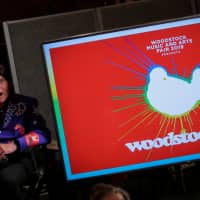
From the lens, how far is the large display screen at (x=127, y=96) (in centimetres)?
195

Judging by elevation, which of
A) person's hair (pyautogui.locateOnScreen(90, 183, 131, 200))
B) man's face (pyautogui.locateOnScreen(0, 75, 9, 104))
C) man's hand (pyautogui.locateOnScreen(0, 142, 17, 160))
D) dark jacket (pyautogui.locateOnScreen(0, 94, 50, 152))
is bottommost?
person's hair (pyautogui.locateOnScreen(90, 183, 131, 200))

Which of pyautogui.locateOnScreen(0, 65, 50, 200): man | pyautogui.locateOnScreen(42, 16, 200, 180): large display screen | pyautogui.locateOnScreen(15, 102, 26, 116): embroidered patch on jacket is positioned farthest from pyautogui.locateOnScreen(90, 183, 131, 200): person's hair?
pyautogui.locateOnScreen(15, 102, 26, 116): embroidered patch on jacket

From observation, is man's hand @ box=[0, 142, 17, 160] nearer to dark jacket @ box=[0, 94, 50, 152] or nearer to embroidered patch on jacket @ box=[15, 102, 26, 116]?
dark jacket @ box=[0, 94, 50, 152]

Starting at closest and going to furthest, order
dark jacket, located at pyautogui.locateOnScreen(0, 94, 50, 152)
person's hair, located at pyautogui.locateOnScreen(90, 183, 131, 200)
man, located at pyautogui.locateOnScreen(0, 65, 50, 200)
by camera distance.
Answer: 1. person's hair, located at pyautogui.locateOnScreen(90, 183, 131, 200)
2. man, located at pyautogui.locateOnScreen(0, 65, 50, 200)
3. dark jacket, located at pyautogui.locateOnScreen(0, 94, 50, 152)

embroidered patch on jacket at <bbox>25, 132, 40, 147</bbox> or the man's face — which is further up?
the man's face

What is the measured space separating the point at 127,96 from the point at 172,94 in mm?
251

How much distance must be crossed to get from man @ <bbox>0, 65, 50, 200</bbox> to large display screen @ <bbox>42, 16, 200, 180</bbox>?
0.54ft

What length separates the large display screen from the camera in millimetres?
1950

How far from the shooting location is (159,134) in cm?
197

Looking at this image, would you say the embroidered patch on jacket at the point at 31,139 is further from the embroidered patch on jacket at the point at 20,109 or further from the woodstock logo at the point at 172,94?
the woodstock logo at the point at 172,94

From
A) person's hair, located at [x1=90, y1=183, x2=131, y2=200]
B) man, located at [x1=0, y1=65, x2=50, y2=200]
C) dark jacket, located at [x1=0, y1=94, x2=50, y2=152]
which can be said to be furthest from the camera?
dark jacket, located at [x1=0, y1=94, x2=50, y2=152]

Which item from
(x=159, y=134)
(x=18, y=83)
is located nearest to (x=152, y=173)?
(x=159, y=134)

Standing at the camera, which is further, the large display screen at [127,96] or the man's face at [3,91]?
the man's face at [3,91]


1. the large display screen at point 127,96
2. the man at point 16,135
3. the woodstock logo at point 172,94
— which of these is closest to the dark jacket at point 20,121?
the man at point 16,135
